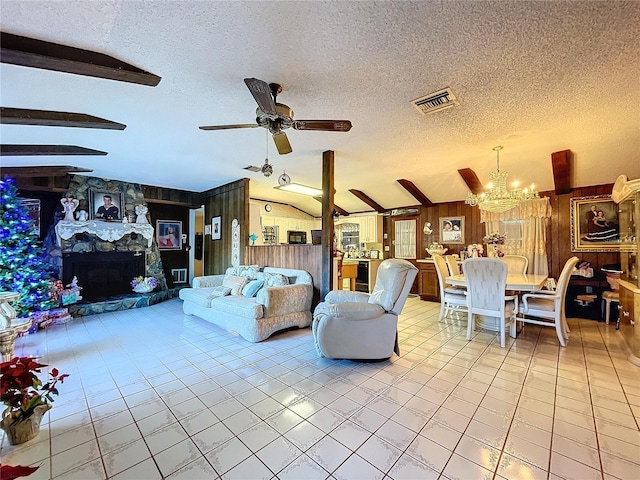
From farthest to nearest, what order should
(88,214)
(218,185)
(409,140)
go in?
(218,185)
(88,214)
(409,140)

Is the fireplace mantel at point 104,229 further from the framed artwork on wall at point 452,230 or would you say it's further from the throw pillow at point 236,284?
the framed artwork on wall at point 452,230

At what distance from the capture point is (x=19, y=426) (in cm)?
171

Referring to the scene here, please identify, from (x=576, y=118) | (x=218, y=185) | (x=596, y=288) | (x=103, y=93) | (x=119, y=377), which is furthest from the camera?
(x=218, y=185)

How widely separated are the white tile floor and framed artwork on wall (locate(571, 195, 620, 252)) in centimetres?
240

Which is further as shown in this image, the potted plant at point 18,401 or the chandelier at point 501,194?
the chandelier at point 501,194

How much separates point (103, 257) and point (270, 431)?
579cm

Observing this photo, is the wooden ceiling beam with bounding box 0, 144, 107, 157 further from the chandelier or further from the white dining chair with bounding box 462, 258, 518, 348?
the chandelier

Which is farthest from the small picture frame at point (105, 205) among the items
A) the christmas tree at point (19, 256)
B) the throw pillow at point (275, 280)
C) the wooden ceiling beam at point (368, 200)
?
the wooden ceiling beam at point (368, 200)

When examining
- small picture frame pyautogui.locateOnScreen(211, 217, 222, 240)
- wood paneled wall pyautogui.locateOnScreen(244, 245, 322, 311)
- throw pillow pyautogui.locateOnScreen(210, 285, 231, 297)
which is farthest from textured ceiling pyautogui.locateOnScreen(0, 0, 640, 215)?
small picture frame pyautogui.locateOnScreen(211, 217, 222, 240)

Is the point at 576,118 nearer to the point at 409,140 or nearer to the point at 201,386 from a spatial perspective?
the point at 409,140

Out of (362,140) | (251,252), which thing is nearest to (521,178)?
(362,140)

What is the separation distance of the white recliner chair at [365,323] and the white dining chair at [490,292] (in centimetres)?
116

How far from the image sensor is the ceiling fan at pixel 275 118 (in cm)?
190

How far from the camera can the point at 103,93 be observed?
2.38 meters
